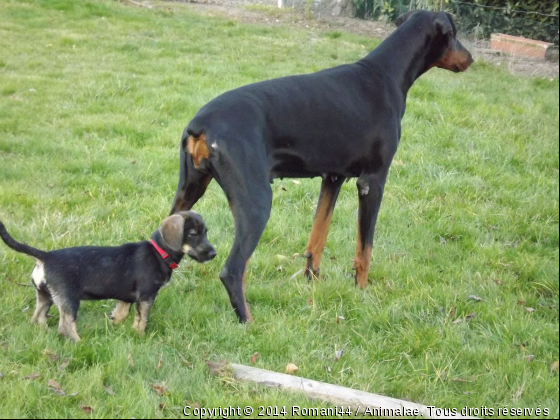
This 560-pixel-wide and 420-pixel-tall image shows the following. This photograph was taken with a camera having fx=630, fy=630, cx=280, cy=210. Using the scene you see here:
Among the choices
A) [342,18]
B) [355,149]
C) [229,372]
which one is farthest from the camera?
[342,18]

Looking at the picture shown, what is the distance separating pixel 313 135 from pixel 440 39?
56.5 inches

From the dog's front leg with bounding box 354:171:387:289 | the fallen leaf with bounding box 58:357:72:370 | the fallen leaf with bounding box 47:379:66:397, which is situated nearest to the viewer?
the fallen leaf with bounding box 47:379:66:397

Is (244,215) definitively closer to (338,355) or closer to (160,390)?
(338,355)

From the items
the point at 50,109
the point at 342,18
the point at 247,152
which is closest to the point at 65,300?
the point at 247,152

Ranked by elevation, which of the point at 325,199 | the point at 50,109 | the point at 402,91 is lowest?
the point at 50,109

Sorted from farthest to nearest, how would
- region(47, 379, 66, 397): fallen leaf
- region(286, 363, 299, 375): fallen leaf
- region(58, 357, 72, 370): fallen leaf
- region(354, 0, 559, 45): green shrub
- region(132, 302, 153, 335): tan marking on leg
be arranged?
region(354, 0, 559, 45): green shrub, region(132, 302, 153, 335): tan marking on leg, region(286, 363, 299, 375): fallen leaf, region(58, 357, 72, 370): fallen leaf, region(47, 379, 66, 397): fallen leaf

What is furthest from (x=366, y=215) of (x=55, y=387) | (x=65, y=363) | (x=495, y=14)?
(x=495, y=14)

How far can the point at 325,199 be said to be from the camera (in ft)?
15.8

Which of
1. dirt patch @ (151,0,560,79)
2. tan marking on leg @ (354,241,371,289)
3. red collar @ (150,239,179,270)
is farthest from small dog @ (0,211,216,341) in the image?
dirt patch @ (151,0,560,79)

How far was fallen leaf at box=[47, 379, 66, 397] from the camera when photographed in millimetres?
3164

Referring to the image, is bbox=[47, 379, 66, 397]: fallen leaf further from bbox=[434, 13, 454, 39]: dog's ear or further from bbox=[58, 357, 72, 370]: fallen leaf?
bbox=[434, 13, 454, 39]: dog's ear

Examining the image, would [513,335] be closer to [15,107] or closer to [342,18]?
[15,107]

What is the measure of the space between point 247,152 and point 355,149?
0.94m

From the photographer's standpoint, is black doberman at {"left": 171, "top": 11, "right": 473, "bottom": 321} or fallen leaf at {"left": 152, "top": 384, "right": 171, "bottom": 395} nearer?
fallen leaf at {"left": 152, "top": 384, "right": 171, "bottom": 395}
